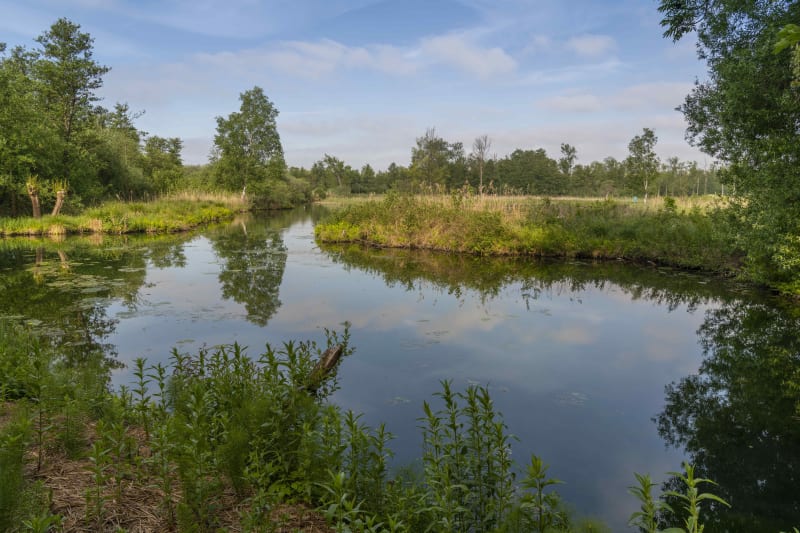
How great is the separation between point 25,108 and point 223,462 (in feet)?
95.0

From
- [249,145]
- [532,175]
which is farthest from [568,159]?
[249,145]

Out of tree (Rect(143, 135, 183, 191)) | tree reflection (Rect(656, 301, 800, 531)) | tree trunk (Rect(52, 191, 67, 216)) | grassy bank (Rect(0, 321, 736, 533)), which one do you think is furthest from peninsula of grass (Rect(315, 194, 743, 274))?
tree (Rect(143, 135, 183, 191))

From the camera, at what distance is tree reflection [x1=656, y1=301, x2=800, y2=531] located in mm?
3668

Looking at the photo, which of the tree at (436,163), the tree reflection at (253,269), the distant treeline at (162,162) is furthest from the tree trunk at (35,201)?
the tree at (436,163)

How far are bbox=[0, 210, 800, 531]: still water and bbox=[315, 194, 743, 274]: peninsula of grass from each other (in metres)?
1.23

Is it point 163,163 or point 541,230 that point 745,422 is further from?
point 163,163

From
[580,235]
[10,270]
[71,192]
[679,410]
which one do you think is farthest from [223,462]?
[71,192]

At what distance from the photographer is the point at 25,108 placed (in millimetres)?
23469

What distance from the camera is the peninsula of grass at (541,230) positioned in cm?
1477

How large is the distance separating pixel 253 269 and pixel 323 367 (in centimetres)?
923

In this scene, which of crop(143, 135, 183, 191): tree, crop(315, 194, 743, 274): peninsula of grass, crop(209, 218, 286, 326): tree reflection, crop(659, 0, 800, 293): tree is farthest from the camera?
crop(143, 135, 183, 191): tree

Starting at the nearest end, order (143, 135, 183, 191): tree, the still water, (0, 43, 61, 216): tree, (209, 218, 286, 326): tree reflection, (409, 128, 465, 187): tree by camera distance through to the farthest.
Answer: the still water
(209, 218, 286, 326): tree reflection
(0, 43, 61, 216): tree
(143, 135, 183, 191): tree
(409, 128, 465, 187): tree

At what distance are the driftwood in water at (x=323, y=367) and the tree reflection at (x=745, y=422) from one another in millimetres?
3874

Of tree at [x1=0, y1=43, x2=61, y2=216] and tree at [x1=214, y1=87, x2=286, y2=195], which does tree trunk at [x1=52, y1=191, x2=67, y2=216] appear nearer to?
tree at [x1=0, y1=43, x2=61, y2=216]
